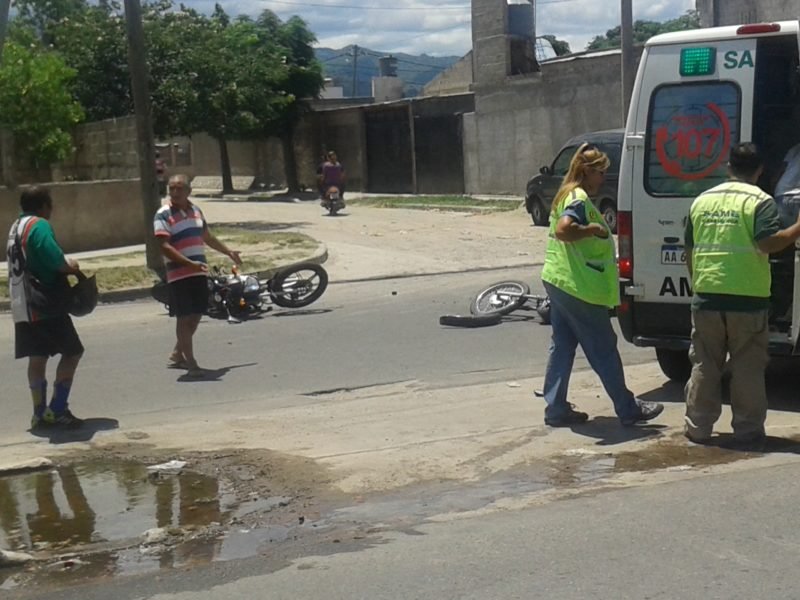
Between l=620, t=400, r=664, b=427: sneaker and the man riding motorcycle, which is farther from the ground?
the man riding motorcycle

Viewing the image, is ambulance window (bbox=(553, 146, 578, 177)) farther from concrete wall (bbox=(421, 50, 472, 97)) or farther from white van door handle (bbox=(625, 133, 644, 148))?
concrete wall (bbox=(421, 50, 472, 97))

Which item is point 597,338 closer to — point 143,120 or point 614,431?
point 614,431

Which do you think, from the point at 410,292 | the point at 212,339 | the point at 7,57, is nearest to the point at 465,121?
the point at 7,57

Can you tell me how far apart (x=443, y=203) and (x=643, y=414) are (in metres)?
25.3

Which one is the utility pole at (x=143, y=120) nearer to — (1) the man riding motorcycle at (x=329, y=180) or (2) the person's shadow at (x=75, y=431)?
(2) the person's shadow at (x=75, y=431)

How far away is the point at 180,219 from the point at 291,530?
4.82 metres

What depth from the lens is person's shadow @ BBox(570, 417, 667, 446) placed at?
8.00 metres

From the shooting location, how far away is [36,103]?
23281 millimetres

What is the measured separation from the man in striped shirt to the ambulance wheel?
12.2 ft

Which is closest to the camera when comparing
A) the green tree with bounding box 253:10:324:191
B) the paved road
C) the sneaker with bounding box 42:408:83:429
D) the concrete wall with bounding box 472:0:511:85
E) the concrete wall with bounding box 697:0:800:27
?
the sneaker with bounding box 42:408:83:429

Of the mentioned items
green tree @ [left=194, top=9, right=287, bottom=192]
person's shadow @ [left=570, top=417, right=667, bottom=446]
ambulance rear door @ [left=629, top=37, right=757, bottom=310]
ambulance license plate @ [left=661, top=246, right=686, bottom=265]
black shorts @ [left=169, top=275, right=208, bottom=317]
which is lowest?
person's shadow @ [left=570, top=417, right=667, bottom=446]

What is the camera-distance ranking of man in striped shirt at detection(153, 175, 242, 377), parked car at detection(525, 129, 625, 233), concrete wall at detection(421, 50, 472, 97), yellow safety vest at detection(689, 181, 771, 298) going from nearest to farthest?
yellow safety vest at detection(689, 181, 771, 298)
man in striped shirt at detection(153, 175, 242, 377)
parked car at detection(525, 129, 625, 233)
concrete wall at detection(421, 50, 472, 97)

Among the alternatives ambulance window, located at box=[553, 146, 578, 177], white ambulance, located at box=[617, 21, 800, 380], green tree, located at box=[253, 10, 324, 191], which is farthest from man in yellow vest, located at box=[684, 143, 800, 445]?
green tree, located at box=[253, 10, 324, 191]

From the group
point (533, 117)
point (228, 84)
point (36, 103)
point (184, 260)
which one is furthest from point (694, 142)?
point (533, 117)
